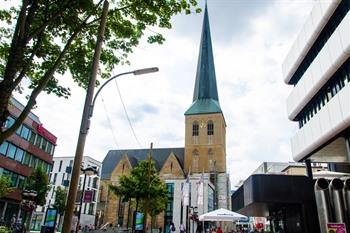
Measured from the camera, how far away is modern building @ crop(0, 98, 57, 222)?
32906mm

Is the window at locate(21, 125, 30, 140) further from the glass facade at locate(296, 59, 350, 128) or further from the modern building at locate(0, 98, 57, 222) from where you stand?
the glass facade at locate(296, 59, 350, 128)

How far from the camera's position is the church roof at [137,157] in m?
77.2

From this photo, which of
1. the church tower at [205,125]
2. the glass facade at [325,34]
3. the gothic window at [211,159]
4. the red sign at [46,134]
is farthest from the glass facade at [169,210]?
the glass facade at [325,34]

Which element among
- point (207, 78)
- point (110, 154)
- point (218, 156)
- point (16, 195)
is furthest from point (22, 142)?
point (110, 154)

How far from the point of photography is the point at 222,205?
65.4m

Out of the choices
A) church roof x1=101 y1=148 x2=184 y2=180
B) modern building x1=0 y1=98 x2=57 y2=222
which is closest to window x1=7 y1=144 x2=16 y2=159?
modern building x1=0 y1=98 x2=57 y2=222

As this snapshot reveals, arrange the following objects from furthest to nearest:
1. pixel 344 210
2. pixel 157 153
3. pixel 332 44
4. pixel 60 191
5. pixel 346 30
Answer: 1. pixel 157 153
2. pixel 60 191
3. pixel 332 44
4. pixel 346 30
5. pixel 344 210

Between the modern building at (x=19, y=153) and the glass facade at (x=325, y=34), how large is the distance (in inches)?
1113

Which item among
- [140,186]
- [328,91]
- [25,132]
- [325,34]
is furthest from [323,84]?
[25,132]

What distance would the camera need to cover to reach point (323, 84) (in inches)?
794

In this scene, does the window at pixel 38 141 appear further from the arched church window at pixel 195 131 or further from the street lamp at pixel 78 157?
the arched church window at pixel 195 131

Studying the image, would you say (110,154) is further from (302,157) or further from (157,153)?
(302,157)

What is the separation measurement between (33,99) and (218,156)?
59909 millimetres

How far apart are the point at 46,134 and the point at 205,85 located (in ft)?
134
